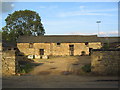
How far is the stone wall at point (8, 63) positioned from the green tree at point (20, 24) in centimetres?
3434

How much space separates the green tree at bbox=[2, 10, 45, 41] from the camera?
154 ft

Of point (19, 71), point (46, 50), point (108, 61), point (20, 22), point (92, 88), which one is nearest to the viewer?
point (92, 88)

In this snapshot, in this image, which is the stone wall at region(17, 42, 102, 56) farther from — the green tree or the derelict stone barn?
the green tree

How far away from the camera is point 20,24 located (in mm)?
47438

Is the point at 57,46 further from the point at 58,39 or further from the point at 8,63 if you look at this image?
the point at 8,63

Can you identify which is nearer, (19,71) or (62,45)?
(19,71)

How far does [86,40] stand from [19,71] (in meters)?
26.9

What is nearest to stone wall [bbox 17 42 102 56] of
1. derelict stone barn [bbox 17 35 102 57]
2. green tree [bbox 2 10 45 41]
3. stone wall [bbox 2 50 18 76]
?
derelict stone barn [bbox 17 35 102 57]

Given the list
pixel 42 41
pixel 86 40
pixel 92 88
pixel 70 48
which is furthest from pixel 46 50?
pixel 92 88

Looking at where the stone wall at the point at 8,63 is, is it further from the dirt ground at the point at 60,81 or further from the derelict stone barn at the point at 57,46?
the derelict stone barn at the point at 57,46

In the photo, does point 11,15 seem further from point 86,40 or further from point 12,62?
point 12,62

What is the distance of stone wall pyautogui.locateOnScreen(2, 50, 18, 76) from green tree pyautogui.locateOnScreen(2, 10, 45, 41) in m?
34.3

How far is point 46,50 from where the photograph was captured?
3850cm

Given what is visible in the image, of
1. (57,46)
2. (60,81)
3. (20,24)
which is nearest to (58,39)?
(57,46)
